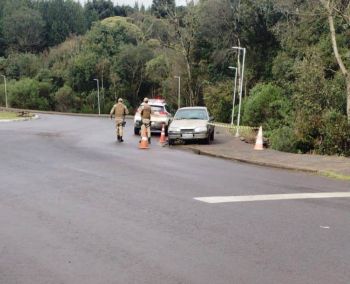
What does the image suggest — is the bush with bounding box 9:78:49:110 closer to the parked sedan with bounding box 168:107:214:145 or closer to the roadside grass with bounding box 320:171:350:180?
the parked sedan with bounding box 168:107:214:145

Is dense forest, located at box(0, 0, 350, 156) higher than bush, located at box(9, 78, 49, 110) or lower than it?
higher

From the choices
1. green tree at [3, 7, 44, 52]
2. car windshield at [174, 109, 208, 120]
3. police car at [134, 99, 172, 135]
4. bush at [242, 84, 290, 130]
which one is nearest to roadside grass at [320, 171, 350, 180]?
car windshield at [174, 109, 208, 120]

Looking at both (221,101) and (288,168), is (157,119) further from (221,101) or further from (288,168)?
(221,101)

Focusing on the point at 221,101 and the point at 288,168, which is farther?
the point at 221,101

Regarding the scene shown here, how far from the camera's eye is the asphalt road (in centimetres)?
533

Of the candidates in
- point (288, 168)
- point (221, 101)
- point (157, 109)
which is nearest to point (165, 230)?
point (288, 168)

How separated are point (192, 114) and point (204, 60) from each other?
44541mm

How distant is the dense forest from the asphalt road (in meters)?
9.74

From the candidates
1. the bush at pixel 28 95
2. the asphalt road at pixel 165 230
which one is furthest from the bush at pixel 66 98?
the asphalt road at pixel 165 230

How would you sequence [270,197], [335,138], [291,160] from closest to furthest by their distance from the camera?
[270,197] → [291,160] → [335,138]

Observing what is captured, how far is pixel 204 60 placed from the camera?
6744 cm

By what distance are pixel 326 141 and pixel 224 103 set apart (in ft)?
129

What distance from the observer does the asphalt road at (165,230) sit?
17.5 feet

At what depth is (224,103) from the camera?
190ft
